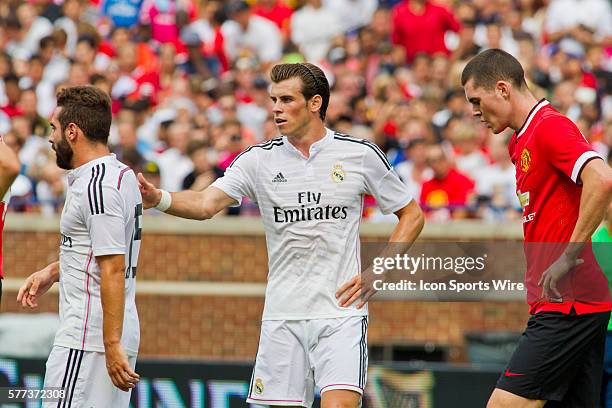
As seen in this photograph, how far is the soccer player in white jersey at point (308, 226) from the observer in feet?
24.9

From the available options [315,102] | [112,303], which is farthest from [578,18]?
[112,303]

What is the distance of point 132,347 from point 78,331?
0.33 meters

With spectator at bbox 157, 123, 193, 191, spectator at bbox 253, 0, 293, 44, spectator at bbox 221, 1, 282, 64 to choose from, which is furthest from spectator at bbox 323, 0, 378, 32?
spectator at bbox 157, 123, 193, 191

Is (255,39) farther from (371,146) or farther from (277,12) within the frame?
(371,146)

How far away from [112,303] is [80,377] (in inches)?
18.7

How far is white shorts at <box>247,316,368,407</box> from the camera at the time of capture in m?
7.55

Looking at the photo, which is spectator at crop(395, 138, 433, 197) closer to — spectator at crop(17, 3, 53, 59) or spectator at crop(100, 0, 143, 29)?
spectator at crop(100, 0, 143, 29)

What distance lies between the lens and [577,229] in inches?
269

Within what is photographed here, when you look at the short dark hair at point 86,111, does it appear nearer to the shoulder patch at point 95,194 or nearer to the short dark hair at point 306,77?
the shoulder patch at point 95,194

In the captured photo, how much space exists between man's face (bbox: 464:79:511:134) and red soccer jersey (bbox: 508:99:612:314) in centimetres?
13

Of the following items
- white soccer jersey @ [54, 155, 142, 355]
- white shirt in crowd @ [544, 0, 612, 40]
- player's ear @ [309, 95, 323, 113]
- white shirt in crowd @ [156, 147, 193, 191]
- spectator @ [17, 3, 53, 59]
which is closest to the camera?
white soccer jersey @ [54, 155, 142, 355]

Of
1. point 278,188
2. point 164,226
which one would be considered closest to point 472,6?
point 164,226

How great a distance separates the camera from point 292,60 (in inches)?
655

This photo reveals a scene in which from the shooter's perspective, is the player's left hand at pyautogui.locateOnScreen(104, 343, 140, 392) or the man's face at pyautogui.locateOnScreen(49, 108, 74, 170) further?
the man's face at pyautogui.locateOnScreen(49, 108, 74, 170)
